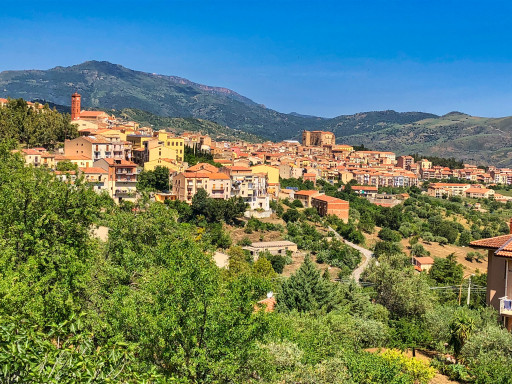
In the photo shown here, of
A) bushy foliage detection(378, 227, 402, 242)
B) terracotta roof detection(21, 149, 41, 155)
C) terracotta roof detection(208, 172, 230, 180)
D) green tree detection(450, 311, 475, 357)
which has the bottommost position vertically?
bushy foliage detection(378, 227, 402, 242)

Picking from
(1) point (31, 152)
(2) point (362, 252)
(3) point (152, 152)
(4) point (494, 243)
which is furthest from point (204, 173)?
(4) point (494, 243)

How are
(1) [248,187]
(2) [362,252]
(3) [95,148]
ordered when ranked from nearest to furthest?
(2) [362,252]
(3) [95,148]
(1) [248,187]

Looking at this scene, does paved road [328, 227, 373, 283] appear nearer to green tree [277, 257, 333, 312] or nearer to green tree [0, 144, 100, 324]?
green tree [277, 257, 333, 312]

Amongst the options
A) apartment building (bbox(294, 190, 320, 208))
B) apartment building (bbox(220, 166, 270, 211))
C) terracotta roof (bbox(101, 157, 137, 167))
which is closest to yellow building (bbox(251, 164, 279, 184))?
apartment building (bbox(294, 190, 320, 208))

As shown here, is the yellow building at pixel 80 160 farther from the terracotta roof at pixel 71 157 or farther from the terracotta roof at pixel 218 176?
the terracotta roof at pixel 218 176

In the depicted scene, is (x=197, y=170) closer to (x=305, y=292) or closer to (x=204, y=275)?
(x=305, y=292)

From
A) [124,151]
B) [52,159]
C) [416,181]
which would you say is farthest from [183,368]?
[416,181]

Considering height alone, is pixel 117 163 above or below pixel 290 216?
above

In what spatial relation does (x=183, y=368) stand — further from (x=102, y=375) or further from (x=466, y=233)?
(x=466, y=233)

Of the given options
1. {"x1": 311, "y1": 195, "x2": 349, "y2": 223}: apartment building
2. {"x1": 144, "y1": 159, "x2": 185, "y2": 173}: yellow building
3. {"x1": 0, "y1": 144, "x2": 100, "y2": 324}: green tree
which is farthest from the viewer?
{"x1": 311, "y1": 195, "x2": 349, "y2": 223}: apartment building

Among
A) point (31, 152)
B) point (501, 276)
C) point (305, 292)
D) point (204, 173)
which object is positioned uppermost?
point (31, 152)

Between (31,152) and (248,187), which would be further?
(248,187)

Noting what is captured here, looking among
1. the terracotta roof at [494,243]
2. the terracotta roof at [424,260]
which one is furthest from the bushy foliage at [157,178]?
the terracotta roof at [494,243]

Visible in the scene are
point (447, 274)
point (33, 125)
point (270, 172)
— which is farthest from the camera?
point (270, 172)
